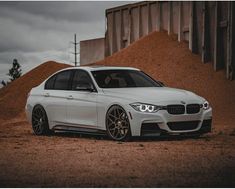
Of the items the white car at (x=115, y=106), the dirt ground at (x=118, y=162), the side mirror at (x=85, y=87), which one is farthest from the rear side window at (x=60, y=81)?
the dirt ground at (x=118, y=162)

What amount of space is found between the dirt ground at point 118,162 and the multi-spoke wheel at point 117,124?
7.5 inches

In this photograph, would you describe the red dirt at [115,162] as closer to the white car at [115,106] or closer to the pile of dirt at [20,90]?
the white car at [115,106]

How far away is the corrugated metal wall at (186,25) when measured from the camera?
73.6 feet

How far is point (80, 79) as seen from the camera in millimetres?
12172

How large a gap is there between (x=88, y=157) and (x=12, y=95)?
64.7 ft

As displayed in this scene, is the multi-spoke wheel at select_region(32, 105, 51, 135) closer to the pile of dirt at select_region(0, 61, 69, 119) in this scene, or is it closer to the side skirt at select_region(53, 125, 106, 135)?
the side skirt at select_region(53, 125, 106, 135)

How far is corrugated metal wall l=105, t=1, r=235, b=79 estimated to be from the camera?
73.6 feet

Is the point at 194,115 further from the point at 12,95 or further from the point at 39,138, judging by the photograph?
the point at 12,95

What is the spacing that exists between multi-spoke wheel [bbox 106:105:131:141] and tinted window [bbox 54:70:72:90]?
5.95 ft

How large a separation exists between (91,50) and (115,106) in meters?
25.3

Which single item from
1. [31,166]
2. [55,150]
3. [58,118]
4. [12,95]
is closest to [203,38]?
[12,95]

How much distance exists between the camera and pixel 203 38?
23547 millimetres

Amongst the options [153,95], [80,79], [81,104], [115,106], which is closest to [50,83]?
[80,79]

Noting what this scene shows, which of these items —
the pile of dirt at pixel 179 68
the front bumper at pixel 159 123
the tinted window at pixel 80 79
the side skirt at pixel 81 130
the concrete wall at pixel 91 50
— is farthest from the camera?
the concrete wall at pixel 91 50
